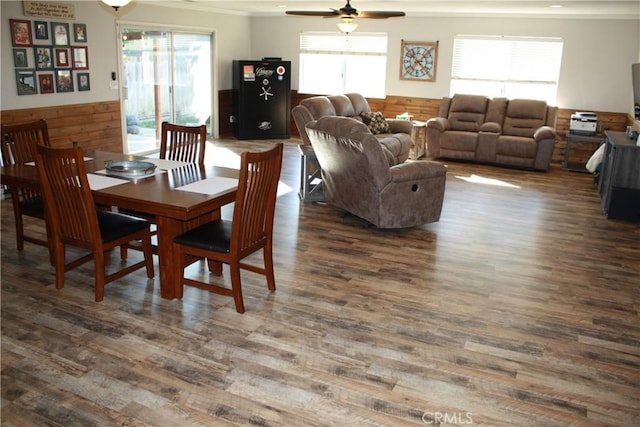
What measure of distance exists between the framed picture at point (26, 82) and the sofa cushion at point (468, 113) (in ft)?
19.0

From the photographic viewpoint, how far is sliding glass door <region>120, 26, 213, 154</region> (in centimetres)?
779

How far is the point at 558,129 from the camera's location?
8.43 metres

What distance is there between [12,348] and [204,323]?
39.0 inches

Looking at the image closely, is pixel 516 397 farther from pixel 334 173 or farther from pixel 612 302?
pixel 334 173

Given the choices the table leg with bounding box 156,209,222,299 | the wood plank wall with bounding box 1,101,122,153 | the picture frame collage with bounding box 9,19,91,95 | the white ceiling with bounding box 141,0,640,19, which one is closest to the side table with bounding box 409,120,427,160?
the white ceiling with bounding box 141,0,640,19

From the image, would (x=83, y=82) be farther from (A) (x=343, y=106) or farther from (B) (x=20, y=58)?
(A) (x=343, y=106)

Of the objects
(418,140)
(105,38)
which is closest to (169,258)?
(105,38)

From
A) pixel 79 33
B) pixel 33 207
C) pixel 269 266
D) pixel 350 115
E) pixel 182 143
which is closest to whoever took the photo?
pixel 269 266

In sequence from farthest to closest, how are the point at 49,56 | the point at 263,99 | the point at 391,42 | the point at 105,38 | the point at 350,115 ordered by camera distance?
the point at 263,99 < the point at 391,42 < the point at 350,115 < the point at 105,38 < the point at 49,56

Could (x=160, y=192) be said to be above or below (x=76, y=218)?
above

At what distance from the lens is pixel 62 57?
6.38m

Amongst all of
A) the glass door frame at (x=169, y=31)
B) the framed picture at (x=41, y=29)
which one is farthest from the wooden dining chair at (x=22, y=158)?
the glass door frame at (x=169, y=31)

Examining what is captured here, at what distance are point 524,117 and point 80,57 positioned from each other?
20.3 feet

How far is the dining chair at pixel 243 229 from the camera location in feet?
10.1
